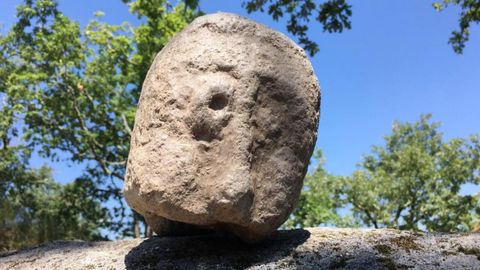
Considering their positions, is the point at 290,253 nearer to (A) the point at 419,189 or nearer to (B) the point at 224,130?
(B) the point at 224,130

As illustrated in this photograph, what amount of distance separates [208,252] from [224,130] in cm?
126

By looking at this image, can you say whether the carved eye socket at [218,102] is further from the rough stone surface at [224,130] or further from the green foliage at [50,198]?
the green foliage at [50,198]

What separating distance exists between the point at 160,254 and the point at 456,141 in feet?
68.5

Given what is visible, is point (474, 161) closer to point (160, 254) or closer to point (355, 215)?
point (355, 215)

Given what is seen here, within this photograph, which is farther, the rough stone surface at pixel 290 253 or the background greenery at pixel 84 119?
the background greenery at pixel 84 119

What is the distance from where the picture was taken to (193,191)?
3879 millimetres

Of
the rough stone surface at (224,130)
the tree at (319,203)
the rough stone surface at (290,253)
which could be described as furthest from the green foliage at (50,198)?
the rough stone surface at (224,130)

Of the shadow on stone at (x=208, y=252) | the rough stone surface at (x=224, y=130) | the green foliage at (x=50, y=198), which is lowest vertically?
the shadow on stone at (x=208, y=252)

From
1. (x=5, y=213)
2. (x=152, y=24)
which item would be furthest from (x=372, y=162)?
(x=5, y=213)

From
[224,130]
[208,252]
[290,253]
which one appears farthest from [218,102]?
[290,253]

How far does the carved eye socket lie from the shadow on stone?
1419mm

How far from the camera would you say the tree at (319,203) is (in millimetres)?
15852

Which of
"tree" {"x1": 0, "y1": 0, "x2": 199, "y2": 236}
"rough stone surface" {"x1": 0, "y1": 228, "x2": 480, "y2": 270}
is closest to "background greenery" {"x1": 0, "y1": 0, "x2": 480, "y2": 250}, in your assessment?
"tree" {"x1": 0, "y1": 0, "x2": 199, "y2": 236}

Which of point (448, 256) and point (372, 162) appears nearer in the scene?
point (448, 256)
